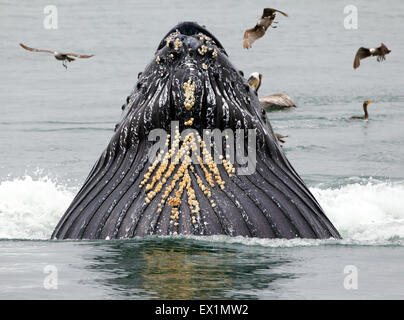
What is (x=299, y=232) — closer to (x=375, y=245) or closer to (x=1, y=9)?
(x=375, y=245)

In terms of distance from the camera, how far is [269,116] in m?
21.0

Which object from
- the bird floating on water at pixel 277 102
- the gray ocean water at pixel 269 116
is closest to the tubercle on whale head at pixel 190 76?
the gray ocean water at pixel 269 116

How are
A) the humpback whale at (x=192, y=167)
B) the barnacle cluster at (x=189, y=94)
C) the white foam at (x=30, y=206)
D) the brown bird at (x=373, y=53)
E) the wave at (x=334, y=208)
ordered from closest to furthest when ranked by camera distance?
the humpback whale at (x=192, y=167) < the barnacle cluster at (x=189, y=94) < the wave at (x=334, y=208) < the white foam at (x=30, y=206) < the brown bird at (x=373, y=53)

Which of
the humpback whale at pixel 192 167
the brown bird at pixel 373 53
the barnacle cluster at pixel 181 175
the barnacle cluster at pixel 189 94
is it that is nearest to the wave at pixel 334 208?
the humpback whale at pixel 192 167

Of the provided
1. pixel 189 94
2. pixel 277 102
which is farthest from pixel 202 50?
pixel 277 102

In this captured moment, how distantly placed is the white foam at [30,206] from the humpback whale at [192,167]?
5.49ft

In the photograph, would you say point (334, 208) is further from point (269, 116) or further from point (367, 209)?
point (269, 116)

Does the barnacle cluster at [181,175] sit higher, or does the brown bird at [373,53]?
the brown bird at [373,53]

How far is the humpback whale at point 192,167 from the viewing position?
8.56 meters

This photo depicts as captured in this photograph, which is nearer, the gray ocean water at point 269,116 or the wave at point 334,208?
the gray ocean water at point 269,116

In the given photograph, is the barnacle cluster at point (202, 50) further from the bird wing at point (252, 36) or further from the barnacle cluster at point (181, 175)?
the bird wing at point (252, 36)

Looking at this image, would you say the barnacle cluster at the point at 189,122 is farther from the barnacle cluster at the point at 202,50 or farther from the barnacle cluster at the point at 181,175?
the barnacle cluster at the point at 202,50

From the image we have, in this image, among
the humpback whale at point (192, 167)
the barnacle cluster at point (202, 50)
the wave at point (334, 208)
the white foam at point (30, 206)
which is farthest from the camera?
the white foam at point (30, 206)

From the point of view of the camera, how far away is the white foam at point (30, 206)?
11102 mm
